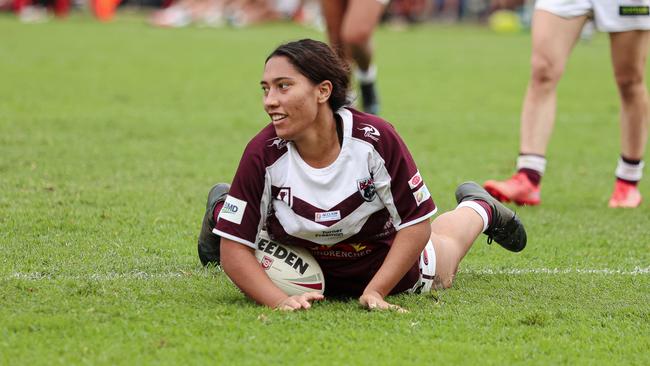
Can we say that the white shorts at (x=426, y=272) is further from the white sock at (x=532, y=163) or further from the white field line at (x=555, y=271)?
the white sock at (x=532, y=163)

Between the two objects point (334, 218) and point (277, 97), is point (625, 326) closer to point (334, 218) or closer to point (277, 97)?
point (334, 218)

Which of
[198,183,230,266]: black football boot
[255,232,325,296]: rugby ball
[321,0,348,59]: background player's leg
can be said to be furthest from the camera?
[321,0,348,59]: background player's leg

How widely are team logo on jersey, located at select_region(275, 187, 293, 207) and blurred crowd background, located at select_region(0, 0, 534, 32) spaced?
66.1 feet

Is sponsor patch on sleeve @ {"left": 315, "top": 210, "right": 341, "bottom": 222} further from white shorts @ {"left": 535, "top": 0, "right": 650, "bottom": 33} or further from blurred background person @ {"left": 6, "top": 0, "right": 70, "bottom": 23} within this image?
blurred background person @ {"left": 6, "top": 0, "right": 70, "bottom": 23}

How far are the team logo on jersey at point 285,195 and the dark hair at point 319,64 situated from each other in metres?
0.34

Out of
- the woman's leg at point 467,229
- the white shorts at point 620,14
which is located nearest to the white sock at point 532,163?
the white shorts at point 620,14

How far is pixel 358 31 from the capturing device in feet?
27.2

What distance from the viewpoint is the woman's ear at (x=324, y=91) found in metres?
3.92

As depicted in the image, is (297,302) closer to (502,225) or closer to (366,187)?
(366,187)

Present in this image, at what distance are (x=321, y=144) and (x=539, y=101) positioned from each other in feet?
9.49

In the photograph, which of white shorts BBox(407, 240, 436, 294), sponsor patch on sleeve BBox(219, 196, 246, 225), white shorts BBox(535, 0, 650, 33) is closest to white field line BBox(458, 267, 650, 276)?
white shorts BBox(407, 240, 436, 294)

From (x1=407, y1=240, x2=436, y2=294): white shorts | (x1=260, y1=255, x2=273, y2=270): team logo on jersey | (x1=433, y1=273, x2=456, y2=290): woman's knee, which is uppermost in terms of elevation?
(x1=260, y1=255, x2=273, y2=270): team logo on jersey

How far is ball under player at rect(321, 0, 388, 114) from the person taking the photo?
828cm

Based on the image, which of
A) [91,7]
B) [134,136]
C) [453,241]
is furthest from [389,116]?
[91,7]
